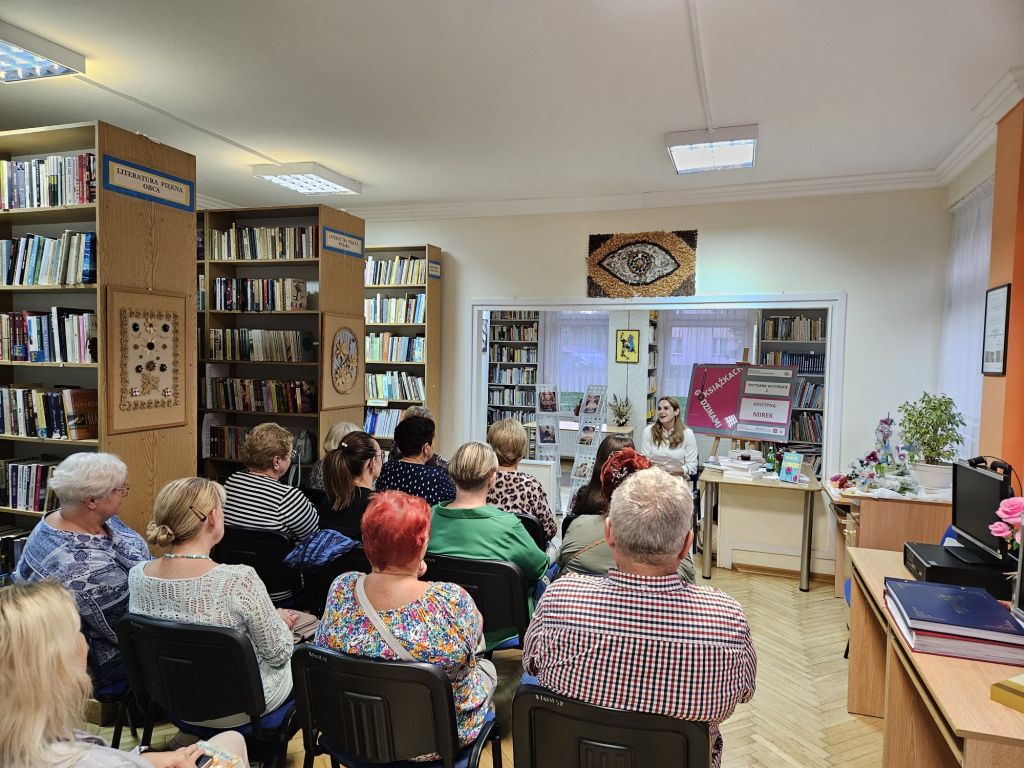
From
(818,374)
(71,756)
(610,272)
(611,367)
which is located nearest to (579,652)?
(71,756)

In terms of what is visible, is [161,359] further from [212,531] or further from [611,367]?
[611,367]

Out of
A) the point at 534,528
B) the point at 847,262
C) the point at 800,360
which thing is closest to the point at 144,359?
the point at 534,528

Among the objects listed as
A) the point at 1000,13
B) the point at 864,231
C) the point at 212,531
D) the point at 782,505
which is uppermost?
the point at 1000,13

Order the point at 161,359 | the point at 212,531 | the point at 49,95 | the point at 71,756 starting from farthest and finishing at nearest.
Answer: the point at 49,95 → the point at 161,359 → the point at 212,531 → the point at 71,756

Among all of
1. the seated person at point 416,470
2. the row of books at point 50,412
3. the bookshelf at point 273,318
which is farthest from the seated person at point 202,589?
the bookshelf at point 273,318

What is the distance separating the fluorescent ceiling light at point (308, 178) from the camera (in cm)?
485

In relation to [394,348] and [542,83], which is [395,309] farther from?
[542,83]

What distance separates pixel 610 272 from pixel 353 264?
2.31 meters

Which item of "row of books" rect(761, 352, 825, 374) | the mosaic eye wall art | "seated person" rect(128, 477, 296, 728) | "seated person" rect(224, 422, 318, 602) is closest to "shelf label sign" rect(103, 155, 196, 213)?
"seated person" rect(224, 422, 318, 602)

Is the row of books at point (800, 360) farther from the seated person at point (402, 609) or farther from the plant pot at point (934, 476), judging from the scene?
the seated person at point (402, 609)

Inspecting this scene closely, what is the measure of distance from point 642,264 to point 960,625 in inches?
166

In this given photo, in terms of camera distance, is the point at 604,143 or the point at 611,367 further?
the point at 611,367

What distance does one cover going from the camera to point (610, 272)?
578 centimetres

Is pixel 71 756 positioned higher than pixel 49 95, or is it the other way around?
pixel 49 95
